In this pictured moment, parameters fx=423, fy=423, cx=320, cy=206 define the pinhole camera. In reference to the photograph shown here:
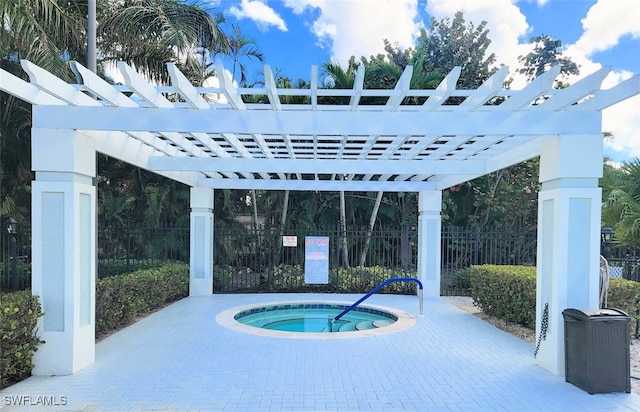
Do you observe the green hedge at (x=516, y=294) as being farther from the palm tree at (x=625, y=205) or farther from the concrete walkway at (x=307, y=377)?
the palm tree at (x=625, y=205)

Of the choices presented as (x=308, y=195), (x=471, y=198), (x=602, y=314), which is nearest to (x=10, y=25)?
(x=308, y=195)

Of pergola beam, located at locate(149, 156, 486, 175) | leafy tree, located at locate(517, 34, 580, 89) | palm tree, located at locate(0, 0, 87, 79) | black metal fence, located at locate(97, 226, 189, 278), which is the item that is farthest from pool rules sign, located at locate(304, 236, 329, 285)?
leafy tree, located at locate(517, 34, 580, 89)

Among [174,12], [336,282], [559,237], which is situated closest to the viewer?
[559,237]

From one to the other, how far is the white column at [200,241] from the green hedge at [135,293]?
261 mm

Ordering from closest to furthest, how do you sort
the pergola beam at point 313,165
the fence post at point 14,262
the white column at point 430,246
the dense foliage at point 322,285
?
1. the pergola beam at point 313,165
2. the fence post at point 14,262
3. the white column at point 430,246
4. the dense foliage at point 322,285

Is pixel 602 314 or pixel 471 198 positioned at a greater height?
pixel 471 198

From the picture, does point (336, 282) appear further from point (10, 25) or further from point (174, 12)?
point (10, 25)

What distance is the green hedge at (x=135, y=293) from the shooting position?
267 inches

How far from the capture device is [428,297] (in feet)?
35.9

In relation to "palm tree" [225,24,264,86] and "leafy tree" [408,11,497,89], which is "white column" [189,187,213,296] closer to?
"palm tree" [225,24,264,86]

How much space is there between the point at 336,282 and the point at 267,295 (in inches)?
82.0

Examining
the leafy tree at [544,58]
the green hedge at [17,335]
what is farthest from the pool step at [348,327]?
the leafy tree at [544,58]

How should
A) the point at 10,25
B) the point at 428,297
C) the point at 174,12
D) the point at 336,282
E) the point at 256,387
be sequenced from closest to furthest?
1. the point at 256,387
2. the point at 10,25
3. the point at 174,12
4. the point at 428,297
5. the point at 336,282

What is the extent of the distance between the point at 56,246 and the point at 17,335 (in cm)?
103
